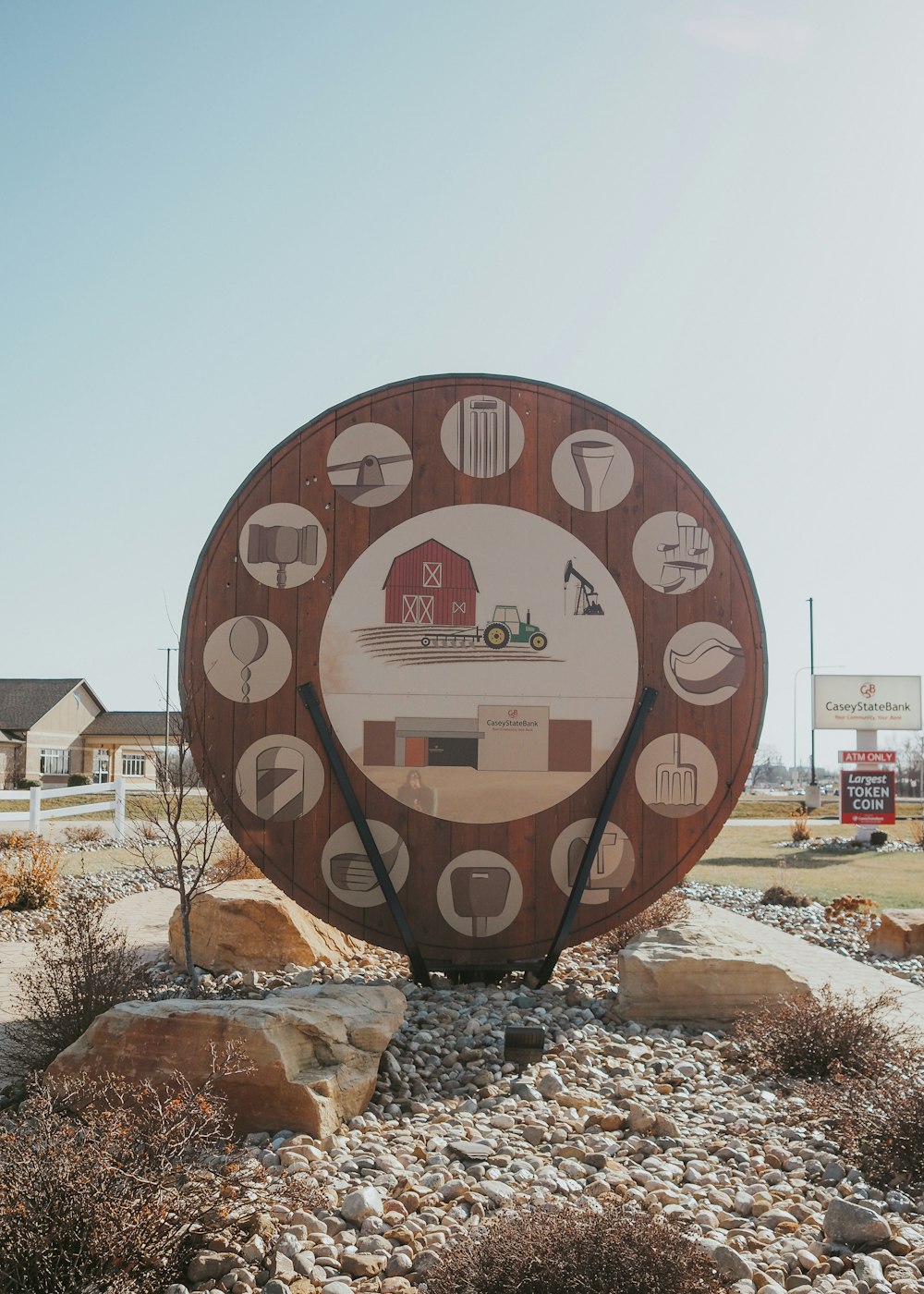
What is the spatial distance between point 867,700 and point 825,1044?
2454 cm

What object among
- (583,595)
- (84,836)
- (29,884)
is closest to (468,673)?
(583,595)

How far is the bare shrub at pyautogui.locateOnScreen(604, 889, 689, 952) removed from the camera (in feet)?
29.0

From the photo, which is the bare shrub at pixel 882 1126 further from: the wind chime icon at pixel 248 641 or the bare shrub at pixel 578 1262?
the wind chime icon at pixel 248 641

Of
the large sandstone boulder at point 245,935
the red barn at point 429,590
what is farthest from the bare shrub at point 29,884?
the red barn at point 429,590

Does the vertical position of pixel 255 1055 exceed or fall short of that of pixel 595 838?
it falls short

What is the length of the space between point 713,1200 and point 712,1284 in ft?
3.23

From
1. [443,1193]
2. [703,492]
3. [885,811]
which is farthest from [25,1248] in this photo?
[885,811]

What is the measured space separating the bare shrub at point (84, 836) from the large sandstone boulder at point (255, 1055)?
1602 cm

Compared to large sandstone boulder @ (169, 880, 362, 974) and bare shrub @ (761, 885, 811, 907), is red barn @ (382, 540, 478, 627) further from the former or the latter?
bare shrub @ (761, 885, 811, 907)

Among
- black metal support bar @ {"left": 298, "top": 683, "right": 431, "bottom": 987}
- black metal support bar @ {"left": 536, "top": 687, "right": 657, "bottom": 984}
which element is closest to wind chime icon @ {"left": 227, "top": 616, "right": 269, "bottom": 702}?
black metal support bar @ {"left": 298, "top": 683, "right": 431, "bottom": 987}

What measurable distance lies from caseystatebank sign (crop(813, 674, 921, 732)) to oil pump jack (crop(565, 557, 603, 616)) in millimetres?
22667

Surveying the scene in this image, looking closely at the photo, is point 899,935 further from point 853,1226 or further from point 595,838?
point 853,1226

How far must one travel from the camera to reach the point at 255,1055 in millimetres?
4707

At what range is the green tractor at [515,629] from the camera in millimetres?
7422
